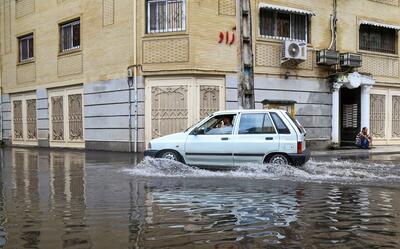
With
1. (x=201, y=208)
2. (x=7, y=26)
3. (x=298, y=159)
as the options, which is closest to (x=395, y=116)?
(x=298, y=159)

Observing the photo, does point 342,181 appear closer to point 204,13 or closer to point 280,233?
point 280,233

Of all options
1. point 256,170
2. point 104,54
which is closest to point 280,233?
point 256,170

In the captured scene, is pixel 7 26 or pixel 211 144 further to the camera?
pixel 7 26

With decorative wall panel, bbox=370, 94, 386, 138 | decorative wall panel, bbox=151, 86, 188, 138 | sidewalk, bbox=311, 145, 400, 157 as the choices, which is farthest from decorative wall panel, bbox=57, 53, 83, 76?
decorative wall panel, bbox=370, 94, 386, 138

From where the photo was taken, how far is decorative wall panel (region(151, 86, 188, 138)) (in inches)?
676

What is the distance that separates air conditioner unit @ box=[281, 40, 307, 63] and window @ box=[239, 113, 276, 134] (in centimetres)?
795

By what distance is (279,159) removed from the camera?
10.6m

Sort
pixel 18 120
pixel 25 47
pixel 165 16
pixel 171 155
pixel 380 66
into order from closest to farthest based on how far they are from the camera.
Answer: pixel 171 155 → pixel 165 16 → pixel 380 66 → pixel 25 47 → pixel 18 120

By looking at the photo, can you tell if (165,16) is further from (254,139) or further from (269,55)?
(254,139)

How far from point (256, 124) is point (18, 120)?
1730cm

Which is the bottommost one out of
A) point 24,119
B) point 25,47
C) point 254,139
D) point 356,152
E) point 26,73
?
point 356,152

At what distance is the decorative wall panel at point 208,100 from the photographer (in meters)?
17.2

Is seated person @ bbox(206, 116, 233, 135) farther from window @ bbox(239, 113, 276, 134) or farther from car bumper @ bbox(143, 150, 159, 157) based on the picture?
Answer: car bumper @ bbox(143, 150, 159, 157)

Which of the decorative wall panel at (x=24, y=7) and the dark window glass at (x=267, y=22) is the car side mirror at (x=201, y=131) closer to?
the dark window glass at (x=267, y=22)
